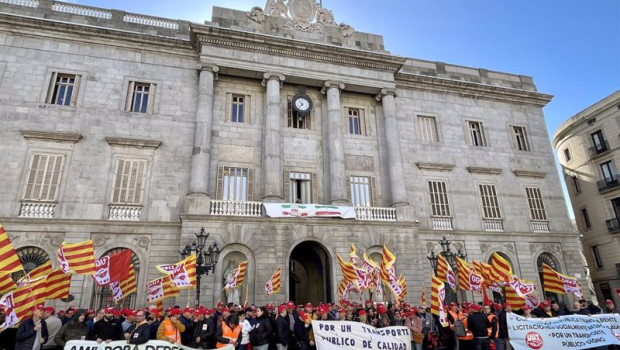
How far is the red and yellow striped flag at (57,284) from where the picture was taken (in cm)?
1077

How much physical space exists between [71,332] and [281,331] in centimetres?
547

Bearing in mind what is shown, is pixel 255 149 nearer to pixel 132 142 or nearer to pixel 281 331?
pixel 132 142

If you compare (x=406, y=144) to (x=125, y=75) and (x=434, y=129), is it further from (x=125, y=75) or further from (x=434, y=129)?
(x=125, y=75)

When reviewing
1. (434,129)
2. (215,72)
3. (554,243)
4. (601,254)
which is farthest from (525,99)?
(215,72)

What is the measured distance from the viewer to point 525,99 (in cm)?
2730

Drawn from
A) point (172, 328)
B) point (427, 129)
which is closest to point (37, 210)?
point (172, 328)

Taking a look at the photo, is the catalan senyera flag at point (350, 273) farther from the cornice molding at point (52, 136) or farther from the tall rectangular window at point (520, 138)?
the tall rectangular window at point (520, 138)

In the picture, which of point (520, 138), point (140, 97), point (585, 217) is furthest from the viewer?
point (585, 217)

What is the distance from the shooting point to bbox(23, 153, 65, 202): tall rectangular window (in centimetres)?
1722

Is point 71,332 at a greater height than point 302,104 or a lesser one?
lesser

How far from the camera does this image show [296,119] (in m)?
22.4

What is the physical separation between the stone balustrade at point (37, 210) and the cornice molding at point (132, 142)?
12.9ft

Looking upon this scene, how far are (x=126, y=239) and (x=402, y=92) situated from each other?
1863 centimetres

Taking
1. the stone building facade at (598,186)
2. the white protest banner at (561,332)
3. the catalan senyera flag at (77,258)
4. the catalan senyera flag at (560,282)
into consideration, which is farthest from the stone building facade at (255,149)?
the white protest banner at (561,332)
